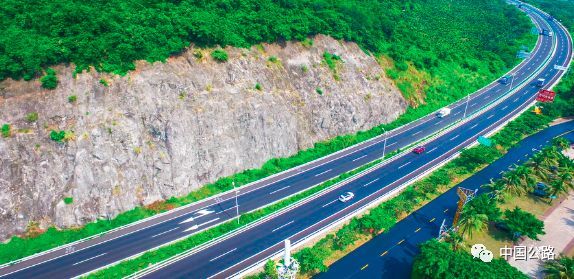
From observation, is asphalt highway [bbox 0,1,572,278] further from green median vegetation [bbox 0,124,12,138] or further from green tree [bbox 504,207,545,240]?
green tree [bbox 504,207,545,240]

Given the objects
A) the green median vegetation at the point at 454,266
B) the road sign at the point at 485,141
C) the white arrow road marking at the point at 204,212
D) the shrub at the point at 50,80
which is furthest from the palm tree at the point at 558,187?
the shrub at the point at 50,80

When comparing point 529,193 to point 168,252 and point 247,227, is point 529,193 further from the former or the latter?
point 168,252

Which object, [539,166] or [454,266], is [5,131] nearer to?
[454,266]

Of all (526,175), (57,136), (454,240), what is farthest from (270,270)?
(526,175)

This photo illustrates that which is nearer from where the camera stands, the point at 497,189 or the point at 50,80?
the point at 50,80

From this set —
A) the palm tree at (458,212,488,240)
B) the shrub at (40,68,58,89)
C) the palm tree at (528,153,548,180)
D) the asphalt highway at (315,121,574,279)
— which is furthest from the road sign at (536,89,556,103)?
the shrub at (40,68,58,89)

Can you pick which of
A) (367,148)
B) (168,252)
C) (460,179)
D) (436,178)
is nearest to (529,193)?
(460,179)
